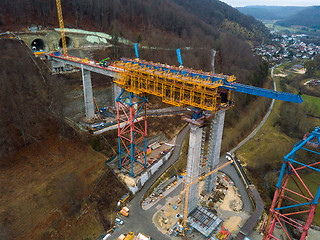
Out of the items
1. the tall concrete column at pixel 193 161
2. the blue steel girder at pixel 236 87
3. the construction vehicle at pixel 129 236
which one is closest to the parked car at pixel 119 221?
the construction vehicle at pixel 129 236

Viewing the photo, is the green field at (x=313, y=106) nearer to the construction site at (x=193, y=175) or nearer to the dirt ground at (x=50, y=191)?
the construction site at (x=193, y=175)

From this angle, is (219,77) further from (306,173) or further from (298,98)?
(306,173)

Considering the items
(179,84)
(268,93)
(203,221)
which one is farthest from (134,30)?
(203,221)

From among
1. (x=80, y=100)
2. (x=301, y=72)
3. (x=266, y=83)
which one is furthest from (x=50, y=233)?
(x=301, y=72)

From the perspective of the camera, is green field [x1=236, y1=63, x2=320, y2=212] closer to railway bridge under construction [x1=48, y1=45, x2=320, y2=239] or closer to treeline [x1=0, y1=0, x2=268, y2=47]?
railway bridge under construction [x1=48, y1=45, x2=320, y2=239]

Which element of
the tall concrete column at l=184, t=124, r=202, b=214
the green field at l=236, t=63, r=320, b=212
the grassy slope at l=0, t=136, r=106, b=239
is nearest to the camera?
the tall concrete column at l=184, t=124, r=202, b=214

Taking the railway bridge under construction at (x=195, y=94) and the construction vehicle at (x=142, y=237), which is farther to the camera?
the construction vehicle at (x=142, y=237)

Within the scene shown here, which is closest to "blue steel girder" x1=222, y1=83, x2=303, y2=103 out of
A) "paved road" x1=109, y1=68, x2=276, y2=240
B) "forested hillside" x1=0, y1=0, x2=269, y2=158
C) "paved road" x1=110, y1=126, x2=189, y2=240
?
"paved road" x1=109, y1=68, x2=276, y2=240
